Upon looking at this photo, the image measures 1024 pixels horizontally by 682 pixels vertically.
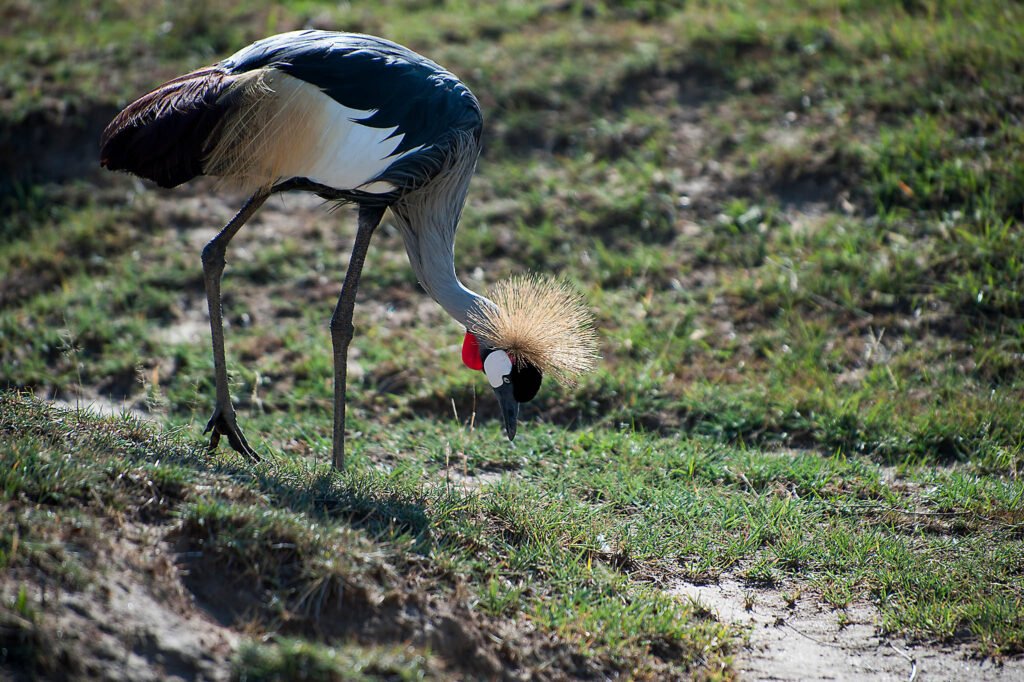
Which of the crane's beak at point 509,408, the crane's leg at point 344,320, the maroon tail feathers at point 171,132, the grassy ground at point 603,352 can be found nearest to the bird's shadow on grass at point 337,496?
the grassy ground at point 603,352

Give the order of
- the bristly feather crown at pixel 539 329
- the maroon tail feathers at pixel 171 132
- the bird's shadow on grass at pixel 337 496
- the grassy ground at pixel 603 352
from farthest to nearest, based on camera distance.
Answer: the bristly feather crown at pixel 539 329, the maroon tail feathers at pixel 171 132, the bird's shadow on grass at pixel 337 496, the grassy ground at pixel 603 352

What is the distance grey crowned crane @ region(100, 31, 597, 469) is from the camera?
144 inches

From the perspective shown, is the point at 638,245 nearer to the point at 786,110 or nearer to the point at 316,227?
the point at 786,110

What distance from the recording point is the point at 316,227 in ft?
20.4

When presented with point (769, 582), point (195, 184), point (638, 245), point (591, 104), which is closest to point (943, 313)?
point (638, 245)

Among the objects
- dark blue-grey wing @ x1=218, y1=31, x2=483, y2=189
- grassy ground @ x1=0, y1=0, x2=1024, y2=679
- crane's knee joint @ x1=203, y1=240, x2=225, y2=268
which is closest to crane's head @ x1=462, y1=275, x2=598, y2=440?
grassy ground @ x1=0, y1=0, x2=1024, y2=679

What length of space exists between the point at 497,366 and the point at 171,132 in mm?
1563

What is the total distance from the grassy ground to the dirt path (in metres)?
0.07

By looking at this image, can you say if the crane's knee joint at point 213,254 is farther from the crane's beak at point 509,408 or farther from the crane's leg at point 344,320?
the crane's beak at point 509,408

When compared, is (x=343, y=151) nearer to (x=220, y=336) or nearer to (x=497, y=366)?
(x=220, y=336)

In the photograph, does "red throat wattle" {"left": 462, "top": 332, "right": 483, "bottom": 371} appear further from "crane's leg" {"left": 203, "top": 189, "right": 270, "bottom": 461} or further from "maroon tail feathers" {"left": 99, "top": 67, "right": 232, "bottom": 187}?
"maroon tail feathers" {"left": 99, "top": 67, "right": 232, "bottom": 187}

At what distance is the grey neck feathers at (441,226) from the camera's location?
13.0 ft

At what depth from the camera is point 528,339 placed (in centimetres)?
373

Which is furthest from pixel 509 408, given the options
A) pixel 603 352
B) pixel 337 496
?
pixel 603 352
